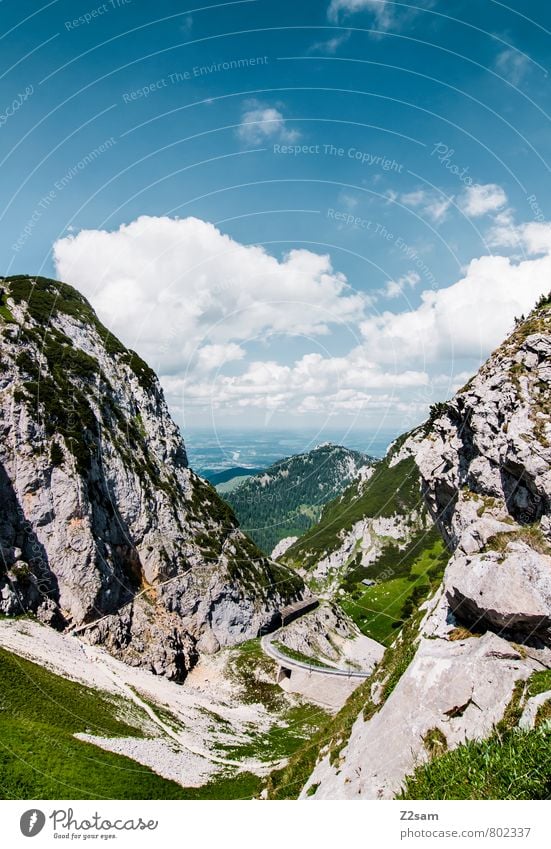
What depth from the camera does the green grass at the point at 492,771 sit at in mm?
10844

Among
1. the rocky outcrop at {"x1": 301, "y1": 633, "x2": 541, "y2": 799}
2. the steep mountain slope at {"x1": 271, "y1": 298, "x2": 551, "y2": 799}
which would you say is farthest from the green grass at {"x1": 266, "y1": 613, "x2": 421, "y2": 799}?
the rocky outcrop at {"x1": 301, "y1": 633, "x2": 541, "y2": 799}

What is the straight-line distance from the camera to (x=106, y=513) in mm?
78312

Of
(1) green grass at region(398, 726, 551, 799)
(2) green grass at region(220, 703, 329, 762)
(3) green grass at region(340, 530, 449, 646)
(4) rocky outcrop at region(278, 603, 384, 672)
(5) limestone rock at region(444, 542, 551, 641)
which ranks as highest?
(5) limestone rock at region(444, 542, 551, 641)

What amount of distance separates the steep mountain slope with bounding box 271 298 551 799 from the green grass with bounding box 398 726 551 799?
1.6 inches

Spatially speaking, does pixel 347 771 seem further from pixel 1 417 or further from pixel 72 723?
pixel 1 417

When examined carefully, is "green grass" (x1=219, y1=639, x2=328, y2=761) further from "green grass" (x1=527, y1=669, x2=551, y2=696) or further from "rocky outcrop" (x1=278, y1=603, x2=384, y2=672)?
"green grass" (x1=527, y1=669, x2=551, y2=696)

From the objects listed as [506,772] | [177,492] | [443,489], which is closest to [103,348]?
[177,492]

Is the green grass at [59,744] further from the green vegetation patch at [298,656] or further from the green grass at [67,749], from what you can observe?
the green vegetation patch at [298,656]

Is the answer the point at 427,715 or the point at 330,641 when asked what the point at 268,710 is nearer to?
the point at 330,641

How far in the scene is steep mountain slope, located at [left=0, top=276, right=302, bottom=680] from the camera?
6750cm

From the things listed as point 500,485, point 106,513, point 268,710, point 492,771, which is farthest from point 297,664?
point 492,771

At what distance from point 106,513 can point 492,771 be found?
250 feet

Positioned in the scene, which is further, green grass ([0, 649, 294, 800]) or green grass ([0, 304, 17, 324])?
green grass ([0, 304, 17, 324])
